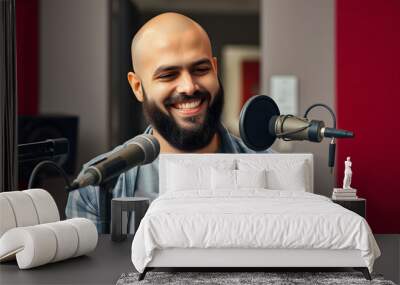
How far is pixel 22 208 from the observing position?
16.1 feet

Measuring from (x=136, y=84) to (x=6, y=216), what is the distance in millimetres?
2037

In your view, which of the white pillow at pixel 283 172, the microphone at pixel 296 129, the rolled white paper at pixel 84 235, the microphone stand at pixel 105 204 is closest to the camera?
the microphone at pixel 296 129

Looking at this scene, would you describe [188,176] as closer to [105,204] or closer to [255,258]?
[105,204]

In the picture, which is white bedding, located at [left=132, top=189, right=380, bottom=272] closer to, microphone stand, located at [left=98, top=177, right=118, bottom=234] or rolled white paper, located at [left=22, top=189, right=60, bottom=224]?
rolled white paper, located at [left=22, top=189, right=60, bottom=224]

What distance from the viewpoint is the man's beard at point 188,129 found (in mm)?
6172

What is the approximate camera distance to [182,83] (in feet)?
20.0

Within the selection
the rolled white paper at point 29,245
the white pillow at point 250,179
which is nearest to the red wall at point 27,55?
the rolled white paper at point 29,245

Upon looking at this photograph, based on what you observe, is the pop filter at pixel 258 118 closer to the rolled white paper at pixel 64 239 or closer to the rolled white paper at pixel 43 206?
the rolled white paper at pixel 64 239

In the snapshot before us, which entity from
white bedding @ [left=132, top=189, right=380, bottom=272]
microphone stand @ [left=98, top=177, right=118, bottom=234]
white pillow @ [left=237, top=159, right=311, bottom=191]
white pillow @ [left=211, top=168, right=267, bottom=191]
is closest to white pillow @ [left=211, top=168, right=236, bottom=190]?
white pillow @ [left=211, top=168, right=267, bottom=191]

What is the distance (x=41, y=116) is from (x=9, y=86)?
0.47 m

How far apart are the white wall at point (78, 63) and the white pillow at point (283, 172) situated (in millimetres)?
1456

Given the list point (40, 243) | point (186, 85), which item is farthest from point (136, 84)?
point (40, 243)

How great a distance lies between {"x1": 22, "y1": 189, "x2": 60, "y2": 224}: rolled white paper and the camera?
5.08 meters

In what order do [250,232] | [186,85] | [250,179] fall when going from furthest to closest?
[186,85]
[250,179]
[250,232]
